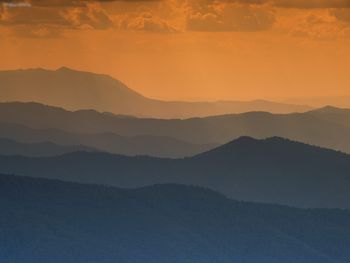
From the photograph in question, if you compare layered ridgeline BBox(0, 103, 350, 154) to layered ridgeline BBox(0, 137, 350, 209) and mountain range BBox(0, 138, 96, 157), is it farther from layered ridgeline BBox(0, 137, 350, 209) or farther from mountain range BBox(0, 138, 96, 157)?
layered ridgeline BBox(0, 137, 350, 209)

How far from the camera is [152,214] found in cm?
7856

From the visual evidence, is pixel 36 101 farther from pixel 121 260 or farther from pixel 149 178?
pixel 121 260

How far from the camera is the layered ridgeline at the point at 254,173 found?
94.2 meters

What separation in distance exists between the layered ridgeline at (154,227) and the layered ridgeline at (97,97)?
43.4 m

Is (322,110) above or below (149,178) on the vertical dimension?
above

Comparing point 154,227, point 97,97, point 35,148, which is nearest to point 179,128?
point 35,148

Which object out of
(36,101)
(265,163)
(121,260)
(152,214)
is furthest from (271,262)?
(36,101)

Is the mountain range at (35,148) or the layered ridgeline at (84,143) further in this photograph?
the layered ridgeline at (84,143)

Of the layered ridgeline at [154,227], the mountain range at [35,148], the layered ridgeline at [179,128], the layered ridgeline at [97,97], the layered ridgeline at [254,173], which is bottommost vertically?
the layered ridgeline at [154,227]

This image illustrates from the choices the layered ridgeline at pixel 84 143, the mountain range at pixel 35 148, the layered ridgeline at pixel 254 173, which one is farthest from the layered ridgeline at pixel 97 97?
the layered ridgeline at pixel 254 173

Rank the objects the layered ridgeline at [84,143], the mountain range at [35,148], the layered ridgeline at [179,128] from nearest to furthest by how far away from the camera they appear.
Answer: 1. the mountain range at [35,148]
2. the layered ridgeline at [84,143]
3. the layered ridgeline at [179,128]

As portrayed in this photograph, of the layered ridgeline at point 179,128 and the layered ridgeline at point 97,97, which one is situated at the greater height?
the layered ridgeline at point 97,97

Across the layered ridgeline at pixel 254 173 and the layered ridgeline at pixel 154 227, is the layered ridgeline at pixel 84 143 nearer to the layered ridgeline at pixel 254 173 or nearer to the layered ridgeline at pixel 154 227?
the layered ridgeline at pixel 254 173

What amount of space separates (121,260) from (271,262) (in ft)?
33.0
